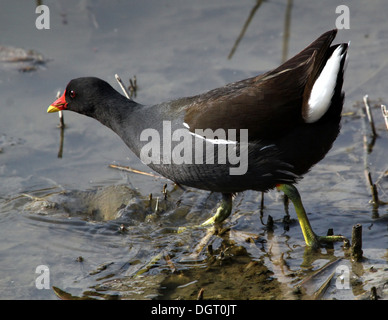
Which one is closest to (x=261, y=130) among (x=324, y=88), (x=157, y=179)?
(x=324, y=88)

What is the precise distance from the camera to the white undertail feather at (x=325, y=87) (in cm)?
405

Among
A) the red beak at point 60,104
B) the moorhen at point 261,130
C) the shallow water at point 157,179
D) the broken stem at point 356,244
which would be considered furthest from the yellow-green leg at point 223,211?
the red beak at point 60,104

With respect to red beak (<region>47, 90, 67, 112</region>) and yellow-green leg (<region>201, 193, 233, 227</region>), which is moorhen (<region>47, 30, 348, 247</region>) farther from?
red beak (<region>47, 90, 67, 112</region>)

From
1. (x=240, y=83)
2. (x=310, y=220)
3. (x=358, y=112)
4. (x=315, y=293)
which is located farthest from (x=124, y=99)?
(x=358, y=112)

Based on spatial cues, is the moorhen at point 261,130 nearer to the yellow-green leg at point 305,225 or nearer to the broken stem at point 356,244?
the yellow-green leg at point 305,225

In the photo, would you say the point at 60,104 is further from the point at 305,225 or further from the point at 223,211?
the point at 305,225

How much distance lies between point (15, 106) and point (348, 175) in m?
3.43

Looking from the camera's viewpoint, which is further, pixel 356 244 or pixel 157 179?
pixel 157 179

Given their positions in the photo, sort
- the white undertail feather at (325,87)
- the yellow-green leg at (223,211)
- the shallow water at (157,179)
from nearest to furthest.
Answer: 1. the white undertail feather at (325,87)
2. the shallow water at (157,179)
3. the yellow-green leg at (223,211)

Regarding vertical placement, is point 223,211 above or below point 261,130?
below

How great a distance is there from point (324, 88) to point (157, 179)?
206 centimetres

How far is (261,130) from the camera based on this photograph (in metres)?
4.16

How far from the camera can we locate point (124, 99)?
16.0ft

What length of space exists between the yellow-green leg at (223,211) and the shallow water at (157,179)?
0.32 feet
